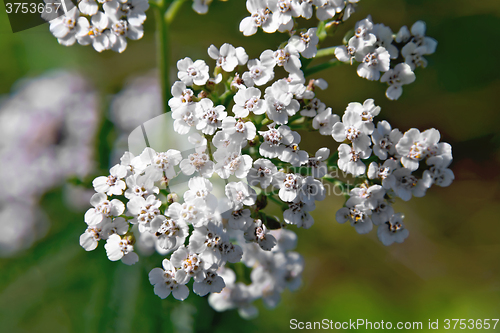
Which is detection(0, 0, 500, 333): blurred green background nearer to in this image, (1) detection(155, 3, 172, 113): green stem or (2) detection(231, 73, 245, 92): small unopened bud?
(1) detection(155, 3, 172, 113): green stem

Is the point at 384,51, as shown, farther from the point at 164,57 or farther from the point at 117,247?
the point at 117,247

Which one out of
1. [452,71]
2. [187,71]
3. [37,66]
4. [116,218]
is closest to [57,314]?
[116,218]

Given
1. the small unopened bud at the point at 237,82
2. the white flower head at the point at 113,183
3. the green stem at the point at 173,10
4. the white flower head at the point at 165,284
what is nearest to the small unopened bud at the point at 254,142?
the small unopened bud at the point at 237,82

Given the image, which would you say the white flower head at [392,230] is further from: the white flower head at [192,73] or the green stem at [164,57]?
the green stem at [164,57]

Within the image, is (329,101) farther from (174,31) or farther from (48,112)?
(48,112)

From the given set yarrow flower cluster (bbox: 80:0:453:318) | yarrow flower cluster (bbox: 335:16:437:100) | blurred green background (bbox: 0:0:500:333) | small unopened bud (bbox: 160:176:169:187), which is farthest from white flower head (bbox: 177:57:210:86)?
blurred green background (bbox: 0:0:500:333)

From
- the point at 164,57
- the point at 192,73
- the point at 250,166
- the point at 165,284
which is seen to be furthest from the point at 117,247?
the point at 164,57
